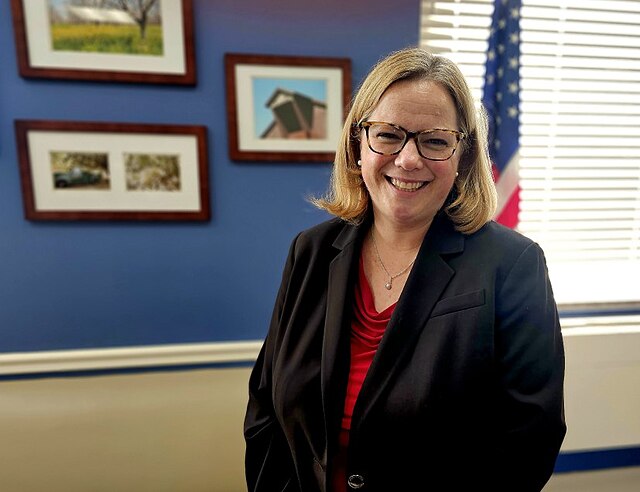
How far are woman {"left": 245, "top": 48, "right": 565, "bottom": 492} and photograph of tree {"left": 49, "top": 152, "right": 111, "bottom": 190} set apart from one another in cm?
95

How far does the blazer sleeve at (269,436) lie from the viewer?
106 centimetres

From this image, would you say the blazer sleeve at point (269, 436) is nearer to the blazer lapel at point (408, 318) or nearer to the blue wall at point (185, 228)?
the blazer lapel at point (408, 318)

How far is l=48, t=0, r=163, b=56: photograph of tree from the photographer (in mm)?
1268

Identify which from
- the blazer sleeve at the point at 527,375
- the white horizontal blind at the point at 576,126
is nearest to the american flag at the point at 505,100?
the white horizontal blind at the point at 576,126

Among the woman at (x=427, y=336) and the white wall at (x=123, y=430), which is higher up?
the woman at (x=427, y=336)

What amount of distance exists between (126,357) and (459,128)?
1.38 metres

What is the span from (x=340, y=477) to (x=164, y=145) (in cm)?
120

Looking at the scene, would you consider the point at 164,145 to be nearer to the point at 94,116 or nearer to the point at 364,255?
the point at 94,116

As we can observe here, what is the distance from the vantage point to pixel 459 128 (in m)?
0.85

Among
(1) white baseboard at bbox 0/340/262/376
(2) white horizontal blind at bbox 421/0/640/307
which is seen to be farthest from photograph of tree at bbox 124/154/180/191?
(2) white horizontal blind at bbox 421/0/640/307

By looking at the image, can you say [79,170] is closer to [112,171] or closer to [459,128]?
[112,171]

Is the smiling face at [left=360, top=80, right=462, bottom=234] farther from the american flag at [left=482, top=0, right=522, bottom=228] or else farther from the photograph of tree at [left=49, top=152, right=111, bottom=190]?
the photograph of tree at [left=49, top=152, right=111, bottom=190]

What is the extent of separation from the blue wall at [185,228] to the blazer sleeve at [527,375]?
88 cm

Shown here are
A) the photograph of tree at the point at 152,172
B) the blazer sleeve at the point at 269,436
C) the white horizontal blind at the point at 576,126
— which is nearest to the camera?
the blazer sleeve at the point at 269,436
